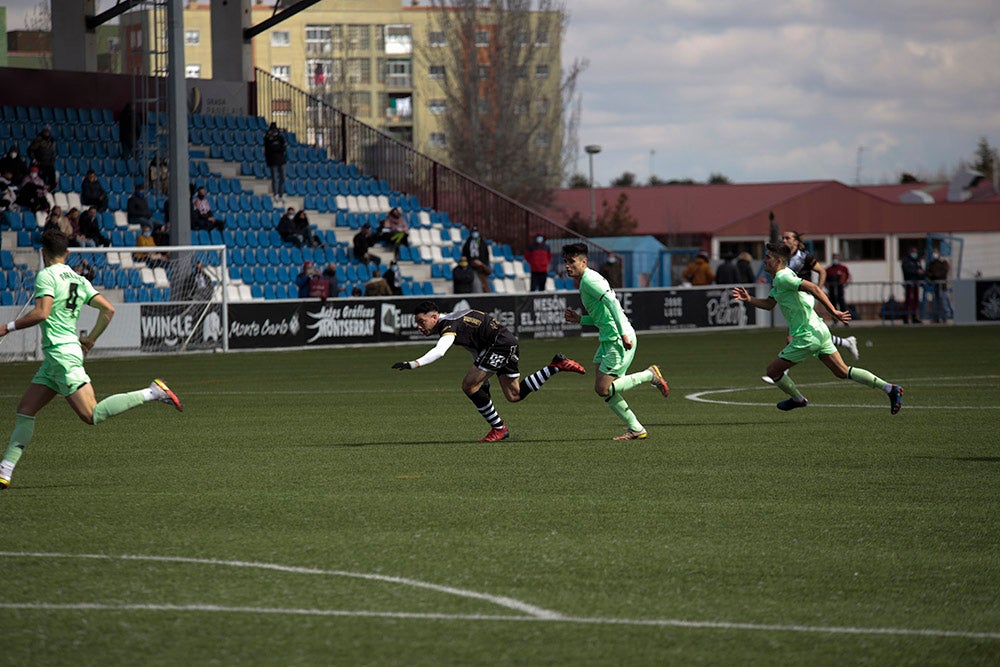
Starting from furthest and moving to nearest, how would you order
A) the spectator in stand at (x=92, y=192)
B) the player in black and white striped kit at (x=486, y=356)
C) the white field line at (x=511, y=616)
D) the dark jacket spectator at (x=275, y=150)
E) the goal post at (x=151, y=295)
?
1. the dark jacket spectator at (x=275, y=150)
2. the spectator in stand at (x=92, y=192)
3. the goal post at (x=151, y=295)
4. the player in black and white striped kit at (x=486, y=356)
5. the white field line at (x=511, y=616)

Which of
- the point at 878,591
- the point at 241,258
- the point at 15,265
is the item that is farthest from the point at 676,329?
the point at 878,591

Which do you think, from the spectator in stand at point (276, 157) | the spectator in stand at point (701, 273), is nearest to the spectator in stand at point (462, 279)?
the spectator in stand at point (276, 157)

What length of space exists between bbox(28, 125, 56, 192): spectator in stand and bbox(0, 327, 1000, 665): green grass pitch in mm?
17086

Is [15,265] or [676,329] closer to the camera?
[15,265]

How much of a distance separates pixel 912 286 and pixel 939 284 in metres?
0.80

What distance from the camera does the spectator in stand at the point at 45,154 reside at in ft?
105

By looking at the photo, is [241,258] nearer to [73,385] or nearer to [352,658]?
[73,385]

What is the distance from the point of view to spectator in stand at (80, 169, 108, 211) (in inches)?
1271

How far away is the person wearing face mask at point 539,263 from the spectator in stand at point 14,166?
45.6ft

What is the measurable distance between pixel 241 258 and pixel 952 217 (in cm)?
4816

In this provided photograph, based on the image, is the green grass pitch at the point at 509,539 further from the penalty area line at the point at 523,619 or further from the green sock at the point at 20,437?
the green sock at the point at 20,437

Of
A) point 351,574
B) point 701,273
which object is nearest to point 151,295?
point 701,273

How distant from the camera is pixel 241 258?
34500 millimetres

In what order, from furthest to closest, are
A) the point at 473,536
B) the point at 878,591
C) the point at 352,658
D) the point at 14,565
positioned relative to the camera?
the point at 473,536 < the point at 14,565 < the point at 878,591 < the point at 352,658
